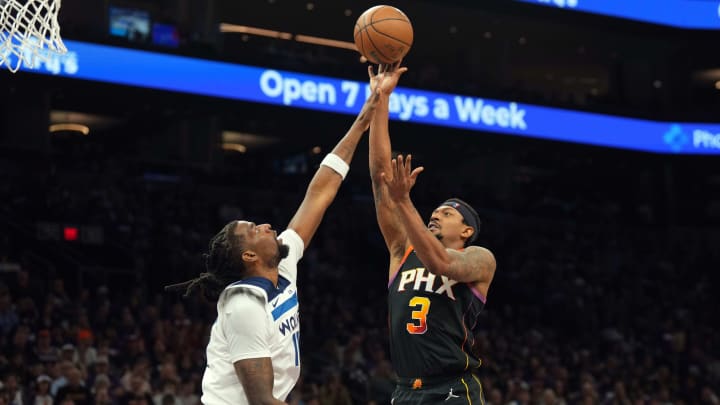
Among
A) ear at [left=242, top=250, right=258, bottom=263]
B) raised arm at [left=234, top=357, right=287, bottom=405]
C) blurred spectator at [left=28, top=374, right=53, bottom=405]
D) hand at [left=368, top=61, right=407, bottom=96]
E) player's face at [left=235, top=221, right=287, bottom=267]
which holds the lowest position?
blurred spectator at [left=28, top=374, right=53, bottom=405]

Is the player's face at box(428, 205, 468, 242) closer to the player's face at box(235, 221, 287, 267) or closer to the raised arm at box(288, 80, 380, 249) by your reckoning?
the raised arm at box(288, 80, 380, 249)

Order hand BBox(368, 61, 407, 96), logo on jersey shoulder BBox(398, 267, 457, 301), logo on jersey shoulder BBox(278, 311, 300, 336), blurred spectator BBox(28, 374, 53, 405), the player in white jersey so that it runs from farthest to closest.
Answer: blurred spectator BBox(28, 374, 53, 405) → hand BBox(368, 61, 407, 96) → logo on jersey shoulder BBox(398, 267, 457, 301) → logo on jersey shoulder BBox(278, 311, 300, 336) → the player in white jersey

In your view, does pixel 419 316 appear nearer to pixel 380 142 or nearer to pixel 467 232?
pixel 467 232

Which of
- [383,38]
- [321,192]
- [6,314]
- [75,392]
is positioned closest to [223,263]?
[321,192]

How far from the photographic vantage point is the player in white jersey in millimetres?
4254

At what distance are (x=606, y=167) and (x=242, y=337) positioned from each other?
2771cm

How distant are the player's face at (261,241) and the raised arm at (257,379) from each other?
0.49 meters

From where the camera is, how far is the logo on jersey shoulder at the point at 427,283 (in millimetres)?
5879

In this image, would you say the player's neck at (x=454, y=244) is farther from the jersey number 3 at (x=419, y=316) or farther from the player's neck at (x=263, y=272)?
the player's neck at (x=263, y=272)

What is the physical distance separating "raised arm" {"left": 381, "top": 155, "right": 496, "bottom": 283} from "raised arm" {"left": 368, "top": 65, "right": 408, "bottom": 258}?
337 millimetres

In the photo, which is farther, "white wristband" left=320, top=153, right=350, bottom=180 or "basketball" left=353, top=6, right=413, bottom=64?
"basketball" left=353, top=6, right=413, bottom=64

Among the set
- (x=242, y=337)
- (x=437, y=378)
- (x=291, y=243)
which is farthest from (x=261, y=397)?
(x=437, y=378)

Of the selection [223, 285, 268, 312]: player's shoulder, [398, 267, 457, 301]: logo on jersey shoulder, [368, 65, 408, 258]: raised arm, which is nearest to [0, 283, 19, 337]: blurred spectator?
[368, 65, 408, 258]: raised arm

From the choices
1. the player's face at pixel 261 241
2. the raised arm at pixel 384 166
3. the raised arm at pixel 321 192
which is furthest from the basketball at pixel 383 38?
the player's face at pixel 261 241
